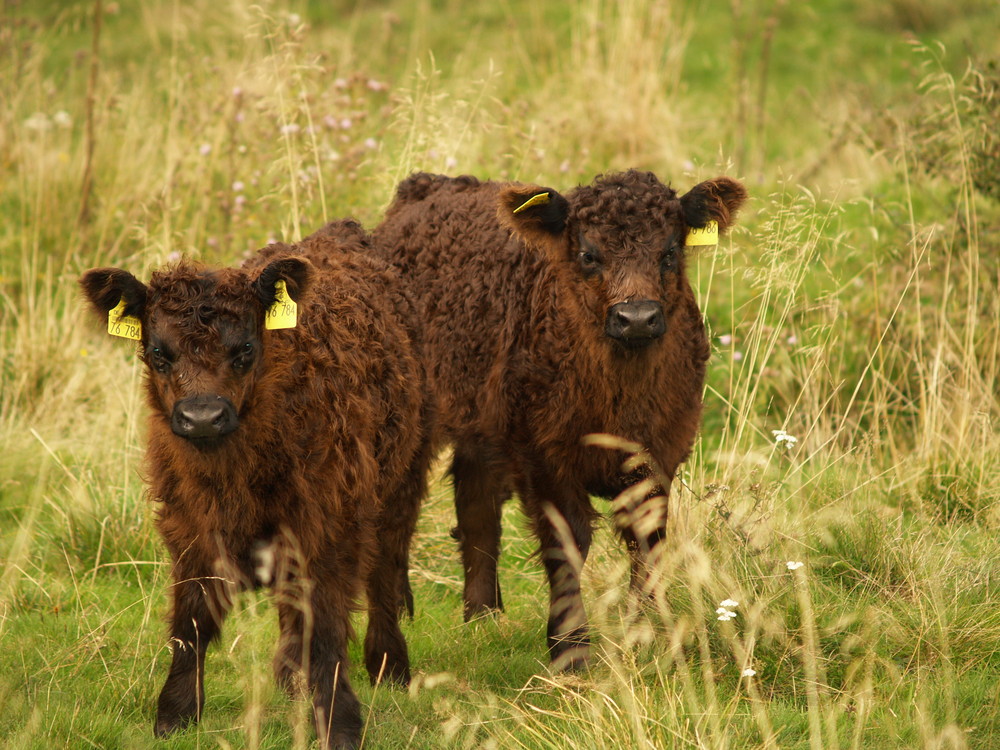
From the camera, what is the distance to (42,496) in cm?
657

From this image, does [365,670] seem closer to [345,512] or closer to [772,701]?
[345,512]

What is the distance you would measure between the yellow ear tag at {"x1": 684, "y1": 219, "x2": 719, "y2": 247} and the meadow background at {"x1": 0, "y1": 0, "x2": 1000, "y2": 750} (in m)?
0.21

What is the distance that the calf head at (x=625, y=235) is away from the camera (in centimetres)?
525

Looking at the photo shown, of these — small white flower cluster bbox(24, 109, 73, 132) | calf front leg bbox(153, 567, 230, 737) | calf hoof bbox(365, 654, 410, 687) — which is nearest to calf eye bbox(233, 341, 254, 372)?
calf front leg bbox(153, 567, 230, 737)

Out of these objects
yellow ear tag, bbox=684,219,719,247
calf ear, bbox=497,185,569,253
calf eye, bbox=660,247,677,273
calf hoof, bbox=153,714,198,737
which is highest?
calf ear, bbox=497,185,569,253

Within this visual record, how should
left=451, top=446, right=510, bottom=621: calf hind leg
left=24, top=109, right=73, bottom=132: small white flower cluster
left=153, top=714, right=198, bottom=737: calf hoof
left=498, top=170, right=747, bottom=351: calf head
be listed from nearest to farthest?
left=153, top=714, right=198, bottom=737: calf hoof < left=498, top=170, right=747, bottom=351: calf head < left=451, top=446, right=510, bottom=621: calf hind leg < left=24, top=109, right=73, bottom=132: small white flower cluster

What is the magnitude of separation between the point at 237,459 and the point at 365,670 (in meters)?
1.45

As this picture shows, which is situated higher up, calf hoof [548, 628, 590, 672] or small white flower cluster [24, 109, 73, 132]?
small white flower cluster [24, 109, 73, 132]

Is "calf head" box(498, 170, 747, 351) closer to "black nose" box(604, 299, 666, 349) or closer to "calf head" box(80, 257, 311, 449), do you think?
"black nose" box(604, 299, 666, 349)

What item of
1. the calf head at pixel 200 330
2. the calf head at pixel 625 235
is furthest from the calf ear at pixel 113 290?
the calf head at pixel 625 235

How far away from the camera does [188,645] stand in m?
4.60

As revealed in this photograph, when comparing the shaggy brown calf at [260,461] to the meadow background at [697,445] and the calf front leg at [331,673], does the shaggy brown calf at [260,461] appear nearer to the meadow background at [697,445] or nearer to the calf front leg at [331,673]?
the calf front leg at [331,673]

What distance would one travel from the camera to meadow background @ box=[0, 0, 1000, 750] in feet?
14.9

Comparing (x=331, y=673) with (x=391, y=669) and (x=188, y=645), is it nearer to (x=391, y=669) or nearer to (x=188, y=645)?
(x=188, y=645)
